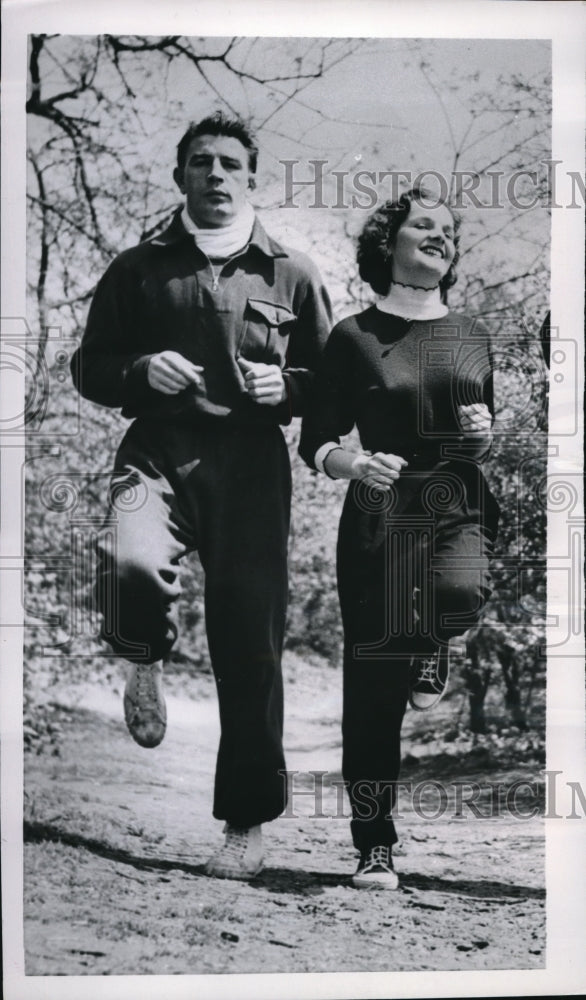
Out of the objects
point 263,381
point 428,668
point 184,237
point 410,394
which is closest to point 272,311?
point 263,381

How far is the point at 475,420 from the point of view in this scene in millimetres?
3379

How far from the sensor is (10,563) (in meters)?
3.33

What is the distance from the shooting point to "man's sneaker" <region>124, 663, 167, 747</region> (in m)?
3.32

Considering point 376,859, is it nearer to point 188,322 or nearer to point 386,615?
point 386,615

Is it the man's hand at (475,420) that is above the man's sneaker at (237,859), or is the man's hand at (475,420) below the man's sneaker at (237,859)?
above

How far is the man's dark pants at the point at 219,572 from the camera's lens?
10.9 ft

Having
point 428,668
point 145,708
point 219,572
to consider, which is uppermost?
point 219,572

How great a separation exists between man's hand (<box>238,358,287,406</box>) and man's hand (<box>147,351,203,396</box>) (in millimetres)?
139

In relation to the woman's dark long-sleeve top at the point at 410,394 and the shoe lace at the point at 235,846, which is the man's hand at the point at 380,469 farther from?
the shoe lace at the point at 235,846

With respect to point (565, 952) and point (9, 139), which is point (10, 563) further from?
point (565, 952)

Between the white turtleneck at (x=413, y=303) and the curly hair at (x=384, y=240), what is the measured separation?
0.02 metres

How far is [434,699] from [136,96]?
197cm

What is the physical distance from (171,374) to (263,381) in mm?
267

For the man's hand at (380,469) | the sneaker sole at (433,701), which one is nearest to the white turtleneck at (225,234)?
the man's hand at (380,469)
